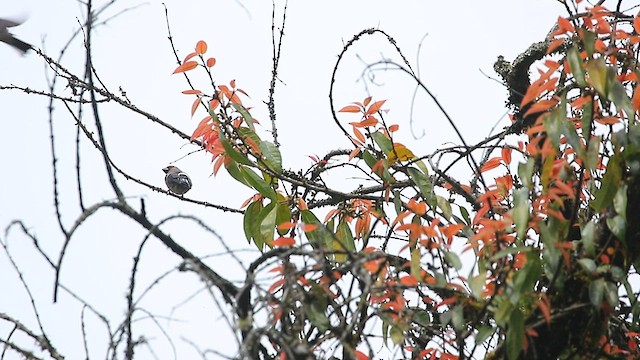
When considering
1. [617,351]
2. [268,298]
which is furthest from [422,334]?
[268,298]

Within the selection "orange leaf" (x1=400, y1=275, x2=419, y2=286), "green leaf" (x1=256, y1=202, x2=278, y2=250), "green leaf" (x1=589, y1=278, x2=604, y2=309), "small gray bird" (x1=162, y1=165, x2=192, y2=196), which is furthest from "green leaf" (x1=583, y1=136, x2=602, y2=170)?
"small gray bird" (x1=162, y1=165, x2=192, y2=196)

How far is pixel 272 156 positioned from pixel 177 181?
354cm

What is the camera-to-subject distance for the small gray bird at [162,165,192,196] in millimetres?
5934

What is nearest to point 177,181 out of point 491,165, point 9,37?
point 9,37

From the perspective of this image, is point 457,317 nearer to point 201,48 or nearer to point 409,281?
point 409,281

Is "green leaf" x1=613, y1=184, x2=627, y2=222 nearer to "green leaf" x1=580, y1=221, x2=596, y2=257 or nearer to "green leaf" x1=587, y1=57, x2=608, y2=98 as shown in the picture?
"green leaf" x1=580, y1=221, x2=596, y2=257

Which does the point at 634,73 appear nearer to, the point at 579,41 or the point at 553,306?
the point at 579,41

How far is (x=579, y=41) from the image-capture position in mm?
2182

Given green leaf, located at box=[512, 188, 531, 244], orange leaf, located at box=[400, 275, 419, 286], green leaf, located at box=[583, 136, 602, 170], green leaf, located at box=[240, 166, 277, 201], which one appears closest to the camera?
green leaf, located at box=[512, 188, 531, 244]

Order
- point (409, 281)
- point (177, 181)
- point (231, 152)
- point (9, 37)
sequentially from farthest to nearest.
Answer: point (177, 181)
point (9, 37)
point (231, 152)
point (409, 281)

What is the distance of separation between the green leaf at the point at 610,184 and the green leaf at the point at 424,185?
53cm

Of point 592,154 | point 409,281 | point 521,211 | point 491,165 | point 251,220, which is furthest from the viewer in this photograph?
point 251,220

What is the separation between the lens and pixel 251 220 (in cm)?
263

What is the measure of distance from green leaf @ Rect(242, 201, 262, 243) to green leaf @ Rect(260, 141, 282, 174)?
0.58ft
